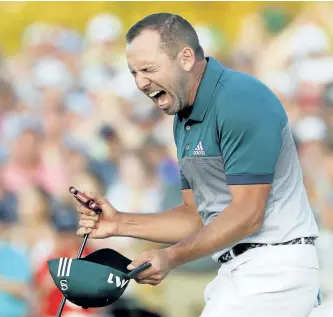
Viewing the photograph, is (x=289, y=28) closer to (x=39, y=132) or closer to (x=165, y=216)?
(x=39, y=132)

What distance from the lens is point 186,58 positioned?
4.19 metres

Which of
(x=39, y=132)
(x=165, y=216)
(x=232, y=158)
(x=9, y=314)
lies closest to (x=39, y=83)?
(x=39, y=132)

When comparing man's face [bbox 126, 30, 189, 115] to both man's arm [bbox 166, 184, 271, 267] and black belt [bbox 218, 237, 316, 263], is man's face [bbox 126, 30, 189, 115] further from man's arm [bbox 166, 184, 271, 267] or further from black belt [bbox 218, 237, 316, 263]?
black belt [bbox 218, 237, 316, 263]

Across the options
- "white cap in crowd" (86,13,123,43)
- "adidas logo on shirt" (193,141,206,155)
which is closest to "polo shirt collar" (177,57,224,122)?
"adidas logo on shirt" (193,141,206,155)

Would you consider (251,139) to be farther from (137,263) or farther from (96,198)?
(96,198)

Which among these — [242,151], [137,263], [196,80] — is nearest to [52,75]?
[196,80]

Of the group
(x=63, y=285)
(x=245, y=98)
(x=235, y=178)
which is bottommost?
(x=63, y=285)

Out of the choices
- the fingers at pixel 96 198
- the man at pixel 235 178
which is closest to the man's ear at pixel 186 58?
the man at pixel 235 178

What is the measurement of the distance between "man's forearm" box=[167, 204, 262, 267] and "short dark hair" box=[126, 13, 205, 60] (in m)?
0.70

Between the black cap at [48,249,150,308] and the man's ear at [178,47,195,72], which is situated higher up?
the man's ear at [178,47,195,72]

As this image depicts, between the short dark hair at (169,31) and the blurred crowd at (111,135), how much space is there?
4.27 m

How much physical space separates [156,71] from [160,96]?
13 centimetres

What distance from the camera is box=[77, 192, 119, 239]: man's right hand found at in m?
4.38

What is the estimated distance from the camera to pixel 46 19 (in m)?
8.94
